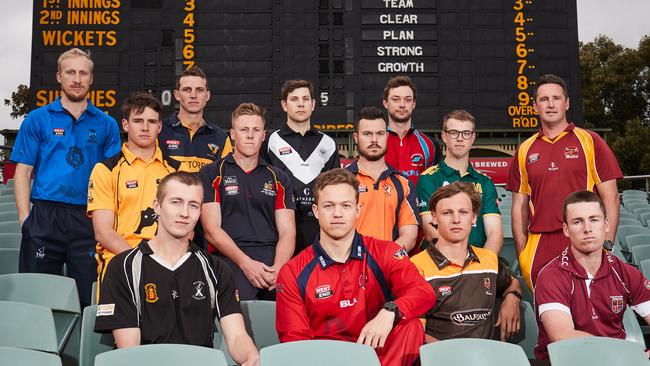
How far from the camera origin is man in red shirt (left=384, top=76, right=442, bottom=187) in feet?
14.4

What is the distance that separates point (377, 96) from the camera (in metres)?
9.47

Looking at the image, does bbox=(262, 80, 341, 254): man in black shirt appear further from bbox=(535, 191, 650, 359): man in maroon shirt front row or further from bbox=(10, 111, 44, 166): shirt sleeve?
bbox=(535, 191, 650, 359): man in maroon shirt front row

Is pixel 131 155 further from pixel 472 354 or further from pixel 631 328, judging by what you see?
pixel 631 328

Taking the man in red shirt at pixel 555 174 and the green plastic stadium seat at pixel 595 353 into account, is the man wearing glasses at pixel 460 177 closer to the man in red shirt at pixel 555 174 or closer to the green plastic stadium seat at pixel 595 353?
the man in red shirt at pixel 555 174

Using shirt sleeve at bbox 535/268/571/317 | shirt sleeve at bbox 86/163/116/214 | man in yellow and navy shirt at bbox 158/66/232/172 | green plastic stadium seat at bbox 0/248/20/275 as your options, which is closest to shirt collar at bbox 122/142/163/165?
shirt sleeve at bbox 86/163/116/214

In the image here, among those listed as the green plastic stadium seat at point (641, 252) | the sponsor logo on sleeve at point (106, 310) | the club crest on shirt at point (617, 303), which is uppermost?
the green plastic stadium seat at point (641, 252)

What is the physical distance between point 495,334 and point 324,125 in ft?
21.5

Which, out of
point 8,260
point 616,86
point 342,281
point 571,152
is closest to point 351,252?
point 342,281

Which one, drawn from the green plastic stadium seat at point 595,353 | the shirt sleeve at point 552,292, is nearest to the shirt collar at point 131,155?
the shirt sleeve at point 552,292

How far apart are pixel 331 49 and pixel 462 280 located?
690 centimetres

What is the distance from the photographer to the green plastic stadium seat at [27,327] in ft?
8.46

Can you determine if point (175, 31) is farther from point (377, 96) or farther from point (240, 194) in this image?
point (240, 194)

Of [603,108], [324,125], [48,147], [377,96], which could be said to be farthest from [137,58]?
[603,108]

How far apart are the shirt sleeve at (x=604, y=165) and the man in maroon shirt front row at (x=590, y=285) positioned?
28.0 inches
